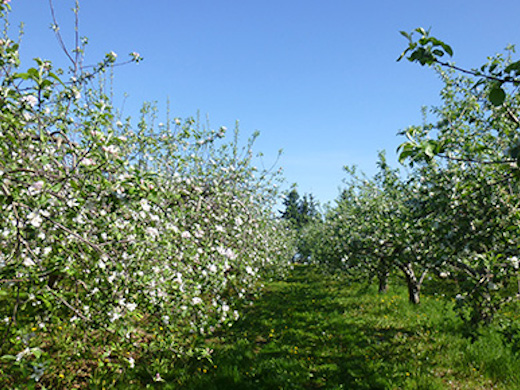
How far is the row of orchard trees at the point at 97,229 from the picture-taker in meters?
2.84

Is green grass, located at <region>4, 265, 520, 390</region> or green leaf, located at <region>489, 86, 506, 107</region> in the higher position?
green leaf, located at <region>489, 86, 506, 107</region>

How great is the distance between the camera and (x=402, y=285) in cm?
1440

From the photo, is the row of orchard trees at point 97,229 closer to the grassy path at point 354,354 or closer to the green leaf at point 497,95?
the grassy path at point 354,354

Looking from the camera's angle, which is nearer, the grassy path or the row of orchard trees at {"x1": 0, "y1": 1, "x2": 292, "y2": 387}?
the row of orchard trees at {"x1": 0, "y1": 1, "x2": 292, "y2": 387}

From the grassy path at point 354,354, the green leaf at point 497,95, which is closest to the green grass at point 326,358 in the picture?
the grassy path at point 354,354

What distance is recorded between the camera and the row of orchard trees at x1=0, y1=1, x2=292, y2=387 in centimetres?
284

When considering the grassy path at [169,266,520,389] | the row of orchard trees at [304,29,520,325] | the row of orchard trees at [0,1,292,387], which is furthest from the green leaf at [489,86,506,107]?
the grassy path at [169,266,520,389]

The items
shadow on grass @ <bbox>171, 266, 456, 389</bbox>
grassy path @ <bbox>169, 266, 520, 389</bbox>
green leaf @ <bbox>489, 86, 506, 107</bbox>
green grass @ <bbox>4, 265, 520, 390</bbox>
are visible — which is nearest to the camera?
green leaf @ <bbox>489, 86, 506, 107</bbox>

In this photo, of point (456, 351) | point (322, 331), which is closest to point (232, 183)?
point (322, 331)

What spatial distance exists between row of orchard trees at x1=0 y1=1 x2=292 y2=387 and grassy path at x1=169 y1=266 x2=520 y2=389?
62.4 inches

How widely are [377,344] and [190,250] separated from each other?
5137 millimetres

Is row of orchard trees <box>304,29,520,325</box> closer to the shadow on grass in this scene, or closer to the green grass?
the green grass

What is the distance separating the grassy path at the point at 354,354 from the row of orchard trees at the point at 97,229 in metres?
1.59

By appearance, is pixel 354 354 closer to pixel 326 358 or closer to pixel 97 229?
pixel 326 358
